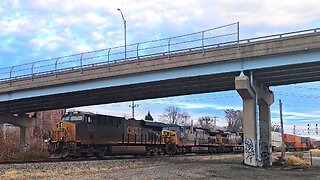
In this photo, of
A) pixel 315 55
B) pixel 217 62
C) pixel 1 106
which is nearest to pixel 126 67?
pixel 217 62

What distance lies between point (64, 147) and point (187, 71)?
11.3 m

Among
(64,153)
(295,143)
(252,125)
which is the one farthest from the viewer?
(295,143)

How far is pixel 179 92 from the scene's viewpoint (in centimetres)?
3912

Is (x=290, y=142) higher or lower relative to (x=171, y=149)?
lower

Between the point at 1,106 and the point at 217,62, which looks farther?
the point at 1,106

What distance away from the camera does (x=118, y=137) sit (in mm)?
37562

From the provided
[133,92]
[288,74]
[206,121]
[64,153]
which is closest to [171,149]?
[133,92]

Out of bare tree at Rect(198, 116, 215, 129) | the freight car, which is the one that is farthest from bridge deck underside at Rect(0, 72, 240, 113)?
bare tree at Rect(198, 116, 215, 129)

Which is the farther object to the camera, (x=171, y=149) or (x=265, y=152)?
(x=171, y=149)

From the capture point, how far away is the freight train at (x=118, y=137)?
3275cm

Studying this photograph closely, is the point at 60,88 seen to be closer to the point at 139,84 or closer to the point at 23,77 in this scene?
the point at 23,77

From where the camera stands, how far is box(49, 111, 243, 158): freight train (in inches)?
1289

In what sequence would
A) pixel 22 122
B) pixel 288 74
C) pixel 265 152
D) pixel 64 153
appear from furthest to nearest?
pixel 22 122
pixel 265 152
pixel 64 153
pixel 288 74

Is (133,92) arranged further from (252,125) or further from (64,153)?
(252,125)
